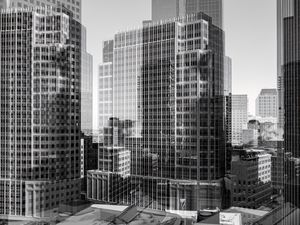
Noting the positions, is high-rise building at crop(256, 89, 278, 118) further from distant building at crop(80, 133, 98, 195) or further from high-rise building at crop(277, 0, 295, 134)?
distant building at crop(80, 133, 98, 195)

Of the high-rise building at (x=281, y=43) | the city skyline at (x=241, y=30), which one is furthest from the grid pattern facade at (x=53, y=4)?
the high-rise building at (x=281, y=43)

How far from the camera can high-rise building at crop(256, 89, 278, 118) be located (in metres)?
2.36

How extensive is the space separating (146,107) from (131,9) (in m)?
1.93

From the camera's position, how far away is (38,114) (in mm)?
4117

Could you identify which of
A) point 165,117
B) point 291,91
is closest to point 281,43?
point 291,91

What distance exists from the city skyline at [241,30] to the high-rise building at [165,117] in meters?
0.75

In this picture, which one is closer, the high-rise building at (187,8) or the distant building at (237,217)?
the distant building at (237,217)

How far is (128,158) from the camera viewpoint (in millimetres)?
4707

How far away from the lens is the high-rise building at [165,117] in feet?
12.2

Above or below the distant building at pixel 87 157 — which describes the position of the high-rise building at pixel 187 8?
above

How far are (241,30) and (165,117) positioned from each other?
6.92ft

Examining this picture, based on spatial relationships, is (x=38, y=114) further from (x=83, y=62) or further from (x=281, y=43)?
(x=281, y=43)

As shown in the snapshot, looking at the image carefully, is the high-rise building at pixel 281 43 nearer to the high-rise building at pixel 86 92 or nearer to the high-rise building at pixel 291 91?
the high-rise building at pixel 291 91

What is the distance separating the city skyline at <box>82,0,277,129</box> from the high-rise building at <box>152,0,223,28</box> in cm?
9
